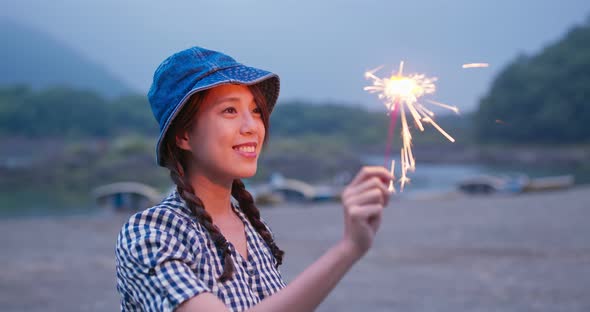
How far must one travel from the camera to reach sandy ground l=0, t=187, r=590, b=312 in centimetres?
708

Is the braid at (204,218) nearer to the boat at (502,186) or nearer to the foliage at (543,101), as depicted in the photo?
the boat at (502,186)

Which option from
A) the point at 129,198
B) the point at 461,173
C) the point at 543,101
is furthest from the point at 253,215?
the point at 543,101

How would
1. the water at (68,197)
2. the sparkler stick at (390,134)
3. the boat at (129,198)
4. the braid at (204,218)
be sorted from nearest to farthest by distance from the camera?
the sparkler stick at (390,134) → the braid at (204,218) → the boat at (129,198) → the water at (68,197)

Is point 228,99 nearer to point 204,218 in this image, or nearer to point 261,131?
point 261,131

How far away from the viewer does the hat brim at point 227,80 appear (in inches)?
58.6

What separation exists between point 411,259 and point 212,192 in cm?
845

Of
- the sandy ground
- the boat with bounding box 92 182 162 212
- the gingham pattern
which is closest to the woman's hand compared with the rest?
the gingham pattern

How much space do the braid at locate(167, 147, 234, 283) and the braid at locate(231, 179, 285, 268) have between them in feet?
0.93

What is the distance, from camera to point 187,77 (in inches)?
60.2

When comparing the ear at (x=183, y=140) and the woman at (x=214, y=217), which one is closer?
the woman at (x=214, y=217)

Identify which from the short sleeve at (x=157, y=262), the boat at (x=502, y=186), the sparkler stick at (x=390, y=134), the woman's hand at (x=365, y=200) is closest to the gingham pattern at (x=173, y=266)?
the short sleeve at (x=157, y=262)

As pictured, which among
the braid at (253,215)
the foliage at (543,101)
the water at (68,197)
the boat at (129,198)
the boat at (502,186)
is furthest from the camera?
the foliage at (543,101)

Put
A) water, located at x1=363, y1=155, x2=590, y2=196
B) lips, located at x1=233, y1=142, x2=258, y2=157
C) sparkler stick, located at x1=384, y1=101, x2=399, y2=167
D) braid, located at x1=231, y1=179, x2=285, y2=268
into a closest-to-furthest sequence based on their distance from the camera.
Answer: sparkler stick, located at x1=384, y1=101, x2=399, y2=167 → lips, located at x1=233, y1=142, x2=258, y2=157 → braid, located at x1=231, y1=179, x2=285, y2=268 → water, located at x1=363, y1=155, x2=590, y2=196

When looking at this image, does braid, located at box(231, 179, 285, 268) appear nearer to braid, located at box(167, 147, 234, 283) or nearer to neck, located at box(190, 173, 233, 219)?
neck, located at box(190, 173, 233, 219)
